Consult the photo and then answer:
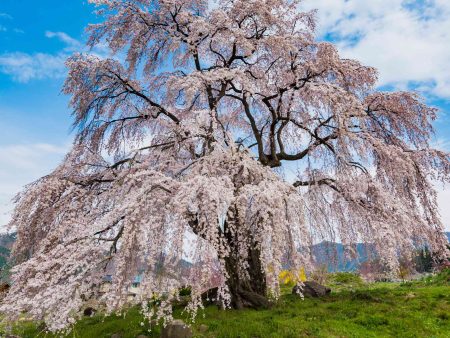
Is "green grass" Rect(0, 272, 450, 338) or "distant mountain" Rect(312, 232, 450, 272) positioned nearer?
"green grass" Rect(0, 272, 450, 338)

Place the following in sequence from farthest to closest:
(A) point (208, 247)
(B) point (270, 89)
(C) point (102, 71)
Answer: (B) point (270, 89), (C) point (102, 71), (A) point (208, 247)

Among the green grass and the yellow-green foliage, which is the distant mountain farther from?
the green grass

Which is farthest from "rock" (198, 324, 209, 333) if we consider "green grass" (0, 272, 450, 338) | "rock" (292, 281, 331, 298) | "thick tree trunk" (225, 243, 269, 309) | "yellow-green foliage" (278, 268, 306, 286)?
"rock" (292, 281, 331, 298)

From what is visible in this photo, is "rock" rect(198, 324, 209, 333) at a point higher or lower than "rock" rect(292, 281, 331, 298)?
lower

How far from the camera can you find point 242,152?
983cm

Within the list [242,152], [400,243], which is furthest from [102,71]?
[400,243]

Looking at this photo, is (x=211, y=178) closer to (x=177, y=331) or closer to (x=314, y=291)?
(x=177, y=331)

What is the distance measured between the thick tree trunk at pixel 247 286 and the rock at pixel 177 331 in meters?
2.50

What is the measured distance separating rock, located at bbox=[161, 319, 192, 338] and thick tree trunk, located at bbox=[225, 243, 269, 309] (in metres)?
2.50

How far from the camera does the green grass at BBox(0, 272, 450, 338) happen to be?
9.23 meters

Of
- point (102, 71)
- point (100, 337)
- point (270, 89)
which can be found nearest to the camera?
point (100, 337)

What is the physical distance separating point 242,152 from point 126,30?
7444 mm

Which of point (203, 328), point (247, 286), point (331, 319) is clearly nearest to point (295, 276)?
point (331, 319)

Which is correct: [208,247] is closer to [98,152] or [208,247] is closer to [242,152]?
[242,152]
